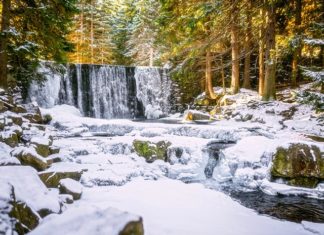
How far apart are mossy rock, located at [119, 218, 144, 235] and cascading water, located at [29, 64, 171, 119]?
54.8 feet

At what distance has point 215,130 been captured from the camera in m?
11.3

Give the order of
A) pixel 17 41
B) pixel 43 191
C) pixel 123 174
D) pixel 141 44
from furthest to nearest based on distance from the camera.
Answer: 1. pixel 141 44
2. pixel 17 41
3. pixel 123 174
4. pixel 43 191

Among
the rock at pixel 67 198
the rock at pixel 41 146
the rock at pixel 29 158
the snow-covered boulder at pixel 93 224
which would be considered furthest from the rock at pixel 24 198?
the rock at pixel 41 146

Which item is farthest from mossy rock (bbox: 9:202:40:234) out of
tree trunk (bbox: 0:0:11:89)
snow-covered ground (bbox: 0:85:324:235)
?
tree trunk (bbox: 0:0:11:89)

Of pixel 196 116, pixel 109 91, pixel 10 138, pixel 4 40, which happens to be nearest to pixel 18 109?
pixel 4 40

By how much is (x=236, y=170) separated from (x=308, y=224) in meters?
3.39

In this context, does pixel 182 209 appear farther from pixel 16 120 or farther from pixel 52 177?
pixel 16 120

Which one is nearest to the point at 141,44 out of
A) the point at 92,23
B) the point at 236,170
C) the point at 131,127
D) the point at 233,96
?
the point at 92,23

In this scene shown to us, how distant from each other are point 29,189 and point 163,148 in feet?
20.3

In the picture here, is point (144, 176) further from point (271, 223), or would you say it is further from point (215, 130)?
point (215, 130)

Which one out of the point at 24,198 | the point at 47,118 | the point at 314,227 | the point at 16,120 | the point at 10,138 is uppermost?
the point at 16,120

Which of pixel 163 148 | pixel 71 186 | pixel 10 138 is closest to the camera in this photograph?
pixel 71 186

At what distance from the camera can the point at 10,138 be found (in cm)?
777

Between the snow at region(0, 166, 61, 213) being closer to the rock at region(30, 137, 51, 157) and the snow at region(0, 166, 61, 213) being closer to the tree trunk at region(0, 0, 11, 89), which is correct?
the rock at region(30, 137, 51, 157)
